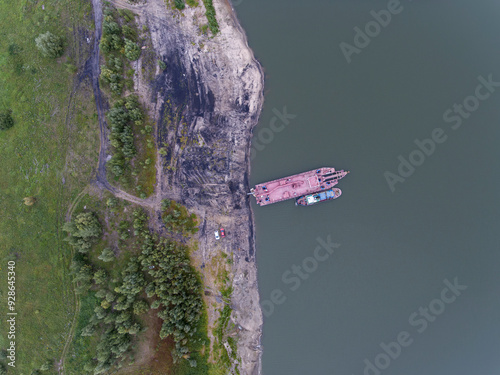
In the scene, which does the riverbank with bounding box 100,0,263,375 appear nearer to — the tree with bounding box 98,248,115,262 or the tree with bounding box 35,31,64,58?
the tree with bounding box 98,248,115,262

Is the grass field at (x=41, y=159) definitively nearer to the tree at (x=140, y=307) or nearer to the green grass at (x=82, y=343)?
the green grass at (x=82, y=343)

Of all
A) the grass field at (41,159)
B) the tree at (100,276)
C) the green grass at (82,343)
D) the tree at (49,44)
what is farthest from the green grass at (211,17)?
the green grass at (82,343)

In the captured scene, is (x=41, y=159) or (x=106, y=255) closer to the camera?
(x=106, y=255)

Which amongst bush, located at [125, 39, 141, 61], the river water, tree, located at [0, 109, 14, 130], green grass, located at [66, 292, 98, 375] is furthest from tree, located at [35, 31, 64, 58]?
green grass, located at [66, 292, 98, 375]

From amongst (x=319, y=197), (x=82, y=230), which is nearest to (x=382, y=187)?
(x=319, y=197)

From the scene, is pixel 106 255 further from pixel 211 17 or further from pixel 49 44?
pixel 211 17

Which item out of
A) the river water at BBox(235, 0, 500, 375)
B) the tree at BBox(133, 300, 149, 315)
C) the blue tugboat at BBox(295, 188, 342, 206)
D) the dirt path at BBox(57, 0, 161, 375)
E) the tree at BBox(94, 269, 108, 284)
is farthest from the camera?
the blue tugboat at BBox(295, 188, 342, 206)

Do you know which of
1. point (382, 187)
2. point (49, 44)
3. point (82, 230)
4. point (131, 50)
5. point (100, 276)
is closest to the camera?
point (82, 230)
